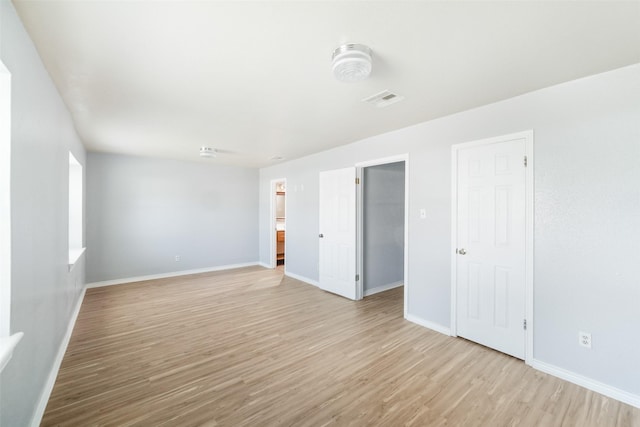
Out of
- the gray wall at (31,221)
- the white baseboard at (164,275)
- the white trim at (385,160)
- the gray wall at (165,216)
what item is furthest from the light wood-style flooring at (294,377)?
the white trim at (385,160)

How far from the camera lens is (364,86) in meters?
2.39

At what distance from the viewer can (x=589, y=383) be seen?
2.19 metres

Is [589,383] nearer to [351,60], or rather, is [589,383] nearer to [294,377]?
[294,377]

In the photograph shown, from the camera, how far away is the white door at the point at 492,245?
2.60 meters

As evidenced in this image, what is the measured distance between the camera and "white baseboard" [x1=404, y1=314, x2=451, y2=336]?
3.15 metres

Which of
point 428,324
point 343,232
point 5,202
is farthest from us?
point 343,232

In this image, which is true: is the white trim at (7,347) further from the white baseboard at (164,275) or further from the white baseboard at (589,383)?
the white baseboard at (164,275)

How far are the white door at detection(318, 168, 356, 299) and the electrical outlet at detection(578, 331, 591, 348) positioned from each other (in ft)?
8.55

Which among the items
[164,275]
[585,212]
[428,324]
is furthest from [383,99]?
[164,275]

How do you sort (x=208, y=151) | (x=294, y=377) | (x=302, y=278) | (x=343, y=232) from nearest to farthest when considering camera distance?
(x=294, y=377)
(x=343, y=232)
(x=208, y=151)
(x=302, y=278)

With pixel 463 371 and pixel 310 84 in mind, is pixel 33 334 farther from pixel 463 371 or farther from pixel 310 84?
pixel 463 371

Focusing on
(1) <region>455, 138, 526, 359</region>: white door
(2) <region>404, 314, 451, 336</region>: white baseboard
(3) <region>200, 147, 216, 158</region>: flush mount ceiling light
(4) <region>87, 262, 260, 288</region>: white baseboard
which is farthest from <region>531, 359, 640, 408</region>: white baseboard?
(4) <region>87, 262, 260, 288</region>: white baseboard

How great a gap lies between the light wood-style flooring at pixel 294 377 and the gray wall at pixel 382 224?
1.01 metres

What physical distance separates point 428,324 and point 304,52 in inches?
126
